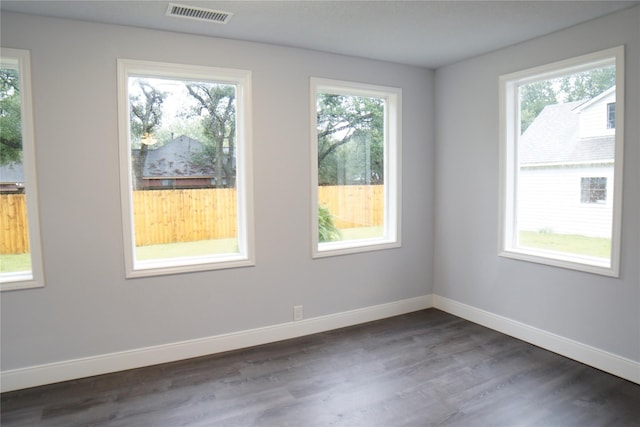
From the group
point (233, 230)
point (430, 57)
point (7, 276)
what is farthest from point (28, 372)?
point (430, 57)

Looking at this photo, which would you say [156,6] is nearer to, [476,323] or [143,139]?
[143,139]

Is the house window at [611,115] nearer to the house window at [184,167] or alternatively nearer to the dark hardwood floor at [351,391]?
the dark hardwood floor at [351,391]

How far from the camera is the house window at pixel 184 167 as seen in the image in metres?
3.20

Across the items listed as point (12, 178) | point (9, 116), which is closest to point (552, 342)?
point (12, 178)

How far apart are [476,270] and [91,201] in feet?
11.5

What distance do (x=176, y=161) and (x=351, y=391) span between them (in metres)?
2.26

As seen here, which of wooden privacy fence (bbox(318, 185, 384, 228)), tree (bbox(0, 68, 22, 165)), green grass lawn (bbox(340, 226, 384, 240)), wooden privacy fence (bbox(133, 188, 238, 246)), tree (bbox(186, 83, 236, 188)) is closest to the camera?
tree (bbox(0, 68, 22, 165))

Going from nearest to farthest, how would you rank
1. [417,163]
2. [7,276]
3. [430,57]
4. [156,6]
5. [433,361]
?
1. [156,6]
2. [7,276]
3. [433,361]
4. [430,57]
5. [417,163]

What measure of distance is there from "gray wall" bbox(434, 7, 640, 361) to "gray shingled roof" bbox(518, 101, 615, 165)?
0.79 ft

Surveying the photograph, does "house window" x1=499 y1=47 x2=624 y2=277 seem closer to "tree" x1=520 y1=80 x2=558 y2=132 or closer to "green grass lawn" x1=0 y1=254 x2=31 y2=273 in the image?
"tree" x1=520 y1=80 x2=558 y2=132

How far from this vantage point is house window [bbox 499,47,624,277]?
3061 mm

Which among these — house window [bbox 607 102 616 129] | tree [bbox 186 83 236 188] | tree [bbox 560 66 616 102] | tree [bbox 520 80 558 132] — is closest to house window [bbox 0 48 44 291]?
tree [bbox 186 83 236 188]

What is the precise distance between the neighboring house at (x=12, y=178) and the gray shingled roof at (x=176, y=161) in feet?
2.65

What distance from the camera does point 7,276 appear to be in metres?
2.88
